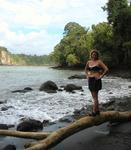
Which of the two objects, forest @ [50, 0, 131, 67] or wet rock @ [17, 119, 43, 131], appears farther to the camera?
forest @ [50, 0, 131, 67]

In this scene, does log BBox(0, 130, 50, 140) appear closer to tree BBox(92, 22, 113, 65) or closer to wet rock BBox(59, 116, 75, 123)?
wet rock BBox(59, 116, 75, 123)

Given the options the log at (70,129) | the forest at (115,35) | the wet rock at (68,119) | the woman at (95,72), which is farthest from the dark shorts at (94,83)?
the forest at (115,35)

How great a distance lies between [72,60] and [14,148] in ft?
264

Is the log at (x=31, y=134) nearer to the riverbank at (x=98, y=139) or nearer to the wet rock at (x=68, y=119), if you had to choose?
the riverbank at (x=98, y=139)

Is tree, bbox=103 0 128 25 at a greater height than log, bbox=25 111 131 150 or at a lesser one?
greater

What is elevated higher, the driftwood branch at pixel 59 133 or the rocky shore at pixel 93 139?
the driftwood branch at pixel 59 133

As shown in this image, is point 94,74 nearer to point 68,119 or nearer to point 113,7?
point 68,119

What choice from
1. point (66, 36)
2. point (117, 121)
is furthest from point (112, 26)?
point (117, 121)

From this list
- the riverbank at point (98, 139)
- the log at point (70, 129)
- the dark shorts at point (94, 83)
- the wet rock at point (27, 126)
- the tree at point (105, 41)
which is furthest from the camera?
the tree at point (105, 41)

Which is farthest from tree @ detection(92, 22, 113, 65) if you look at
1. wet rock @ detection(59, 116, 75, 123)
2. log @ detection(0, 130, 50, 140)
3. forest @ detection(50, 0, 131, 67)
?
log @ detection(0, 130, 50, 140)

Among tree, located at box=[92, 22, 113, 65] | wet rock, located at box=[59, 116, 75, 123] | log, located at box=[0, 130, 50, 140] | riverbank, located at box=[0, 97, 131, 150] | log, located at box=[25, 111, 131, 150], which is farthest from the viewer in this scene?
tree, located at box=[92, 22, 113, 65]

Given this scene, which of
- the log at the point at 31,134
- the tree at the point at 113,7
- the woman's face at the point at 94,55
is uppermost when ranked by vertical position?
the tree at the point at 113,7

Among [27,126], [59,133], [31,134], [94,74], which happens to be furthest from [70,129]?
[27,126]

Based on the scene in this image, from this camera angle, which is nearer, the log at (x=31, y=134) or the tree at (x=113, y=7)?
the log at (x=31, y=134)
